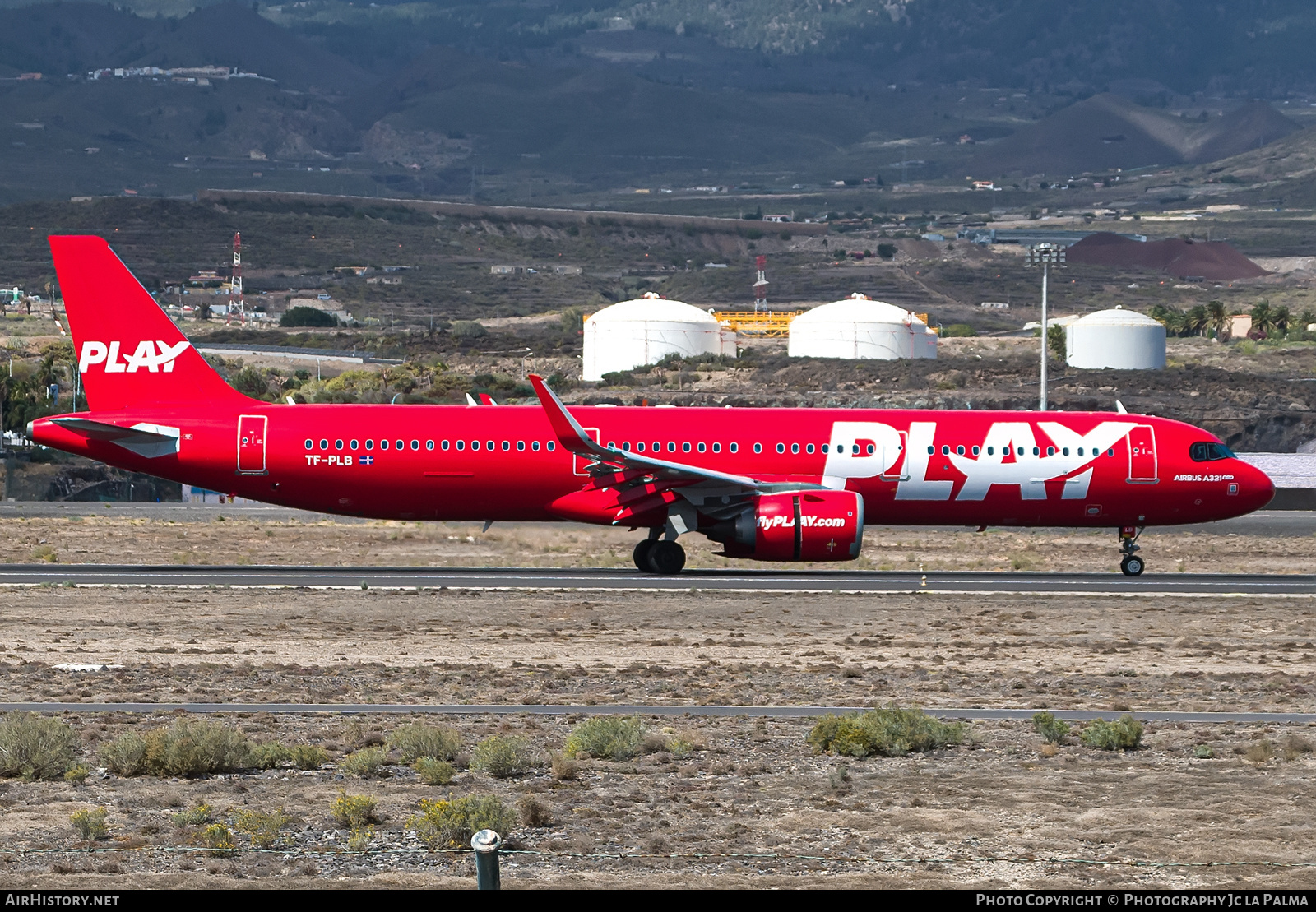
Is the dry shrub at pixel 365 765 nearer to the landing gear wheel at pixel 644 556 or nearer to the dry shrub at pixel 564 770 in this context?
the dry shrub at pixel 564 770

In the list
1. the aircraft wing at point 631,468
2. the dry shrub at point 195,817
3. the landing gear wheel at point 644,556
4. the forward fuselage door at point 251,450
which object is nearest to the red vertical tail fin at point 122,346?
the forward fuselage door at point 251,450

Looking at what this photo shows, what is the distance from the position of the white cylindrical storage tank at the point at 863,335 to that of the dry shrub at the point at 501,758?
111544 mm

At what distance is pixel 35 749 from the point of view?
17234 millimetres

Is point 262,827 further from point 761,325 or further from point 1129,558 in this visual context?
point 761,325

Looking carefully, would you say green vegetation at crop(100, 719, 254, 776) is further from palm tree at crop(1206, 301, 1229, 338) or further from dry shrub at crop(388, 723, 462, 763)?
palm tree at crop(1206, 301, 1229, 338)

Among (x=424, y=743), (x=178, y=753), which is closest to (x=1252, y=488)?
(x=424, y=743)

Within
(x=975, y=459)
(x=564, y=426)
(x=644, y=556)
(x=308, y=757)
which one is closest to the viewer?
(x=308, y=757)

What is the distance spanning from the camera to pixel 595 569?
41500 millimetres

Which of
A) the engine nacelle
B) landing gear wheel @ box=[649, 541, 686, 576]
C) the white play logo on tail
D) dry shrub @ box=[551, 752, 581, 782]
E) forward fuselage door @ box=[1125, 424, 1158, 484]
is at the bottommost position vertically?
dry shrub @ box=[551, 752, 581, 782]

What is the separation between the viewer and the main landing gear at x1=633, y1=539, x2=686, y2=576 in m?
38.9

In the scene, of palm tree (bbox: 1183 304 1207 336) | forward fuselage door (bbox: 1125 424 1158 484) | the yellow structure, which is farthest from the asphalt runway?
palm tree (bbox: 1183 304 1207 336)

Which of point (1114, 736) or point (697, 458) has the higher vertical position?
point (697, 458)

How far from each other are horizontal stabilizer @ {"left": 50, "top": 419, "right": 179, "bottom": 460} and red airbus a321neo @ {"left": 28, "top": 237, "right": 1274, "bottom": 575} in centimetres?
4

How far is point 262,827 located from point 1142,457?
29.7m
